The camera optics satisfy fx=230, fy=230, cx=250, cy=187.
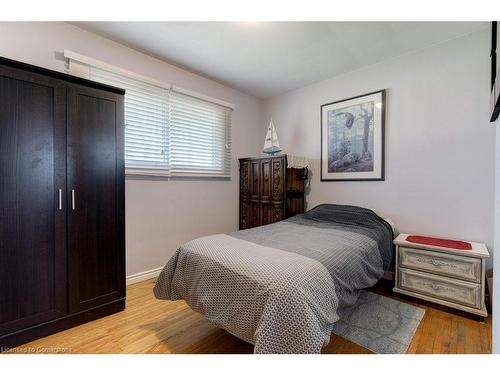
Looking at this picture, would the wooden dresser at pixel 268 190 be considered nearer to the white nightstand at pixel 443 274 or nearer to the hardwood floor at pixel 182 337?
the white nightstand at pixel 443 274

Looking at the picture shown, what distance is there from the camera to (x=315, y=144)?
3.29 metres

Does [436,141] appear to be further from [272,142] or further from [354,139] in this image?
[272,142]

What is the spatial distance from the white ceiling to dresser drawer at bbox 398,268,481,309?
2.22 m

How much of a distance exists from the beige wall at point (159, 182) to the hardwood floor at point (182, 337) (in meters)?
0.83

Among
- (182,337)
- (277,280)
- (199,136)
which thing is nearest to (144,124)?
(199,136)

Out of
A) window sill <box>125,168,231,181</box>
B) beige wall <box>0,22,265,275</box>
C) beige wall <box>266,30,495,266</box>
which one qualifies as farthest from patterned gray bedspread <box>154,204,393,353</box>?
window sill <box>125,168,231,181</box>

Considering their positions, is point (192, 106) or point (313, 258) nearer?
point (313, 258)

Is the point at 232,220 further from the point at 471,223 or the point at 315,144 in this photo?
the point at 471,223

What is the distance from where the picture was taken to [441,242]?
215 cm

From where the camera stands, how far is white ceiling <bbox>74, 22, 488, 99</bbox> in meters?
2.07

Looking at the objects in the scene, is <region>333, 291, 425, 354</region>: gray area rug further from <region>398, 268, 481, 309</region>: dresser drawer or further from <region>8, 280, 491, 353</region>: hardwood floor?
<region>398, 268, 481, 309</region>: dresser drawer

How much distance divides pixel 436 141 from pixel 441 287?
54.8 inches
